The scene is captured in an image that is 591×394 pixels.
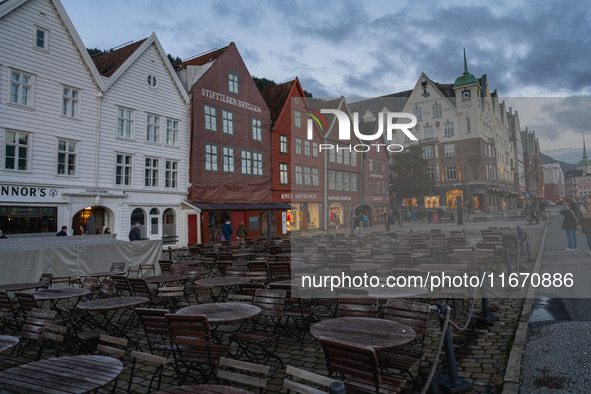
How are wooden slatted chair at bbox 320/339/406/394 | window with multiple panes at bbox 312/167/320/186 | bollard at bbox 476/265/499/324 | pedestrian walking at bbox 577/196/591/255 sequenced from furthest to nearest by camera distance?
window with multiple panes at bbox 312/167/320/186, pedestrian walking at bbox 577/196/591/255, bollard at bbox 476/265/499/324, wooden slatted chair at bbox 320/339/406/394

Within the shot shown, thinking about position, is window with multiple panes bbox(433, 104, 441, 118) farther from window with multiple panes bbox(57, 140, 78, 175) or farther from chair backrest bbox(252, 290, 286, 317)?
chair backrest bbox(252, 290, 286, 317)

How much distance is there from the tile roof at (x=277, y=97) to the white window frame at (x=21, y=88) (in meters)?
17.9

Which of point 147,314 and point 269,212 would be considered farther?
point 269,212

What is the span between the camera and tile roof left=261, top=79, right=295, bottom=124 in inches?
1324

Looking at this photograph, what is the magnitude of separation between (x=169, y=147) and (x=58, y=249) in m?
14.8

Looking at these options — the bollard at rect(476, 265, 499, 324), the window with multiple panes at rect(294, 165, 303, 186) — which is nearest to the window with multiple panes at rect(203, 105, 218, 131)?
the window with multiple panes at rect(294, 165, 303, 186)

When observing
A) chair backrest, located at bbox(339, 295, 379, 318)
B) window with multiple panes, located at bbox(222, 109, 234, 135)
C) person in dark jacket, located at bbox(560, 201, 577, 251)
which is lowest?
chair backrest, located at bbox(339, 295, 379, 318)

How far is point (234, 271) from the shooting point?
9344 millimetres

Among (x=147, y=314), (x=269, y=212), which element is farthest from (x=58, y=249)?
(x=269, y=212)

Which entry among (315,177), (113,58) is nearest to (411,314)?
(113,58)

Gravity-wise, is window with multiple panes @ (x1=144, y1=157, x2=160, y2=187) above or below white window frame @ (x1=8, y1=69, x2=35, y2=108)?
below

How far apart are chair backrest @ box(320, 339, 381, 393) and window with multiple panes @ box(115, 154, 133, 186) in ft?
70.7

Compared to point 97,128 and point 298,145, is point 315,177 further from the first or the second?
point 97,128

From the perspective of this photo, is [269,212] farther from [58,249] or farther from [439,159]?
[58,249]
